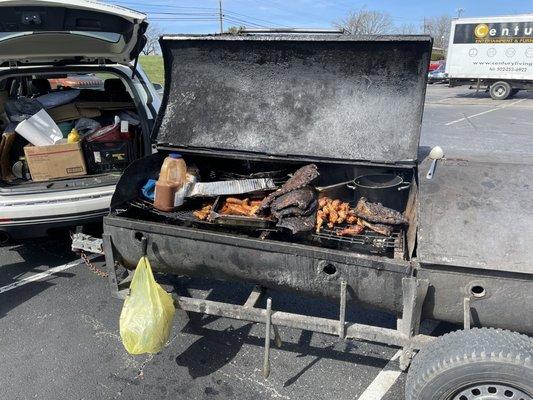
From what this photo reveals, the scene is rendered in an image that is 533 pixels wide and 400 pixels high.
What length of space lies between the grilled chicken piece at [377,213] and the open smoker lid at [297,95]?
12.7 inches

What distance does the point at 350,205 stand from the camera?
119 inches

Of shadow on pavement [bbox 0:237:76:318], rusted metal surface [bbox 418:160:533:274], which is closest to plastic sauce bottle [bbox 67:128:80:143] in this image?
shadow on pavement [bbox 0:237:76:318]

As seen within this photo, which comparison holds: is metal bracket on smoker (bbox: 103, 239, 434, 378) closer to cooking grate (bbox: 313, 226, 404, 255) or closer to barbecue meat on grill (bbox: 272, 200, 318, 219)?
cooking grate (bbox: 313, 226, 404, 255)

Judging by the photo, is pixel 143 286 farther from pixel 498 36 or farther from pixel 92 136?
pixel 498 36

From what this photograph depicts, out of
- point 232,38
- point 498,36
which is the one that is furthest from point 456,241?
point 498,36

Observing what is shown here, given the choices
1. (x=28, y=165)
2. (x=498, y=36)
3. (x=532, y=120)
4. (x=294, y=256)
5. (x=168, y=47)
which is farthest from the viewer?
(x=498, y=36)

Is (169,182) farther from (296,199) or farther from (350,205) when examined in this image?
(350,205)

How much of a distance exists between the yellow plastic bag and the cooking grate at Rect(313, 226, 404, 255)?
101 cm

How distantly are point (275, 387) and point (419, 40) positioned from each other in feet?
7.79

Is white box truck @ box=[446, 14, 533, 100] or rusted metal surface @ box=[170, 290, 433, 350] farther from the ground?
white box truck @ box=[446, 14, 533, 100]

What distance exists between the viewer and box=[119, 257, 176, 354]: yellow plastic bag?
8.01ft

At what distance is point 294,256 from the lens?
2.39 m

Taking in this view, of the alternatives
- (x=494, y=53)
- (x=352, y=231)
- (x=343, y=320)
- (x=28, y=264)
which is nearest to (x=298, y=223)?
(x=352, y=231)

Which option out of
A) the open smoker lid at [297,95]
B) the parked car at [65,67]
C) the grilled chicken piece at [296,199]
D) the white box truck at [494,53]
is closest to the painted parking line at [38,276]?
the parked car at [65,67]
